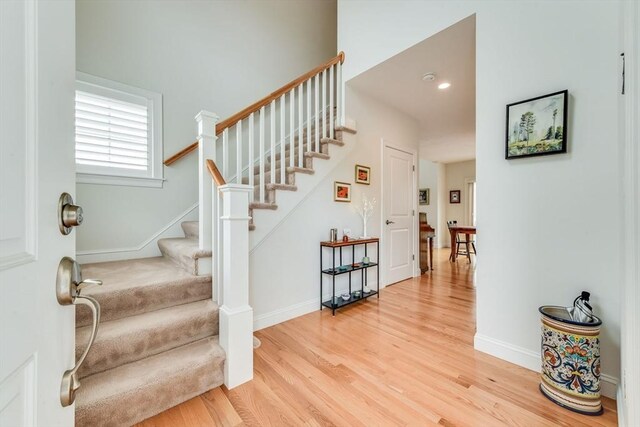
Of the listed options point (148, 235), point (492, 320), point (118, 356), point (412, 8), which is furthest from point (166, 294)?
point (412, 8)

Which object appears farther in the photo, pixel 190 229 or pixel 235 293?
pixel 190 229

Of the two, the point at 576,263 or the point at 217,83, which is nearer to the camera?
the point at 576,263

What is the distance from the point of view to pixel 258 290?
7.91 ft

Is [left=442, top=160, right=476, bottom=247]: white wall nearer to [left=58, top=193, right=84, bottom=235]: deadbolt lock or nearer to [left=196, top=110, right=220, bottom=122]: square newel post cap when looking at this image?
[left=196, top=110, right=220, bottom=122]: square newel post cap

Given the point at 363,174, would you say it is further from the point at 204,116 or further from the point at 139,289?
the point at 139,289

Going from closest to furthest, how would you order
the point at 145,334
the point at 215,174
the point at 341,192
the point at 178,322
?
the point at 145,334
the point at 178,322
the point at 215,174
the point at 341,192

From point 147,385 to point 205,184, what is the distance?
4.14 ft

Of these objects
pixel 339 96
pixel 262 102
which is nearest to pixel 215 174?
pixel 262 102

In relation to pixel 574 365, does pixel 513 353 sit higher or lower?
lower

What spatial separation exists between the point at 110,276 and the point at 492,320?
9.36 ft

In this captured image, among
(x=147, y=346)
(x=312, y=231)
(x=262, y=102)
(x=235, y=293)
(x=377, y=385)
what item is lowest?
(x=377, y=385)

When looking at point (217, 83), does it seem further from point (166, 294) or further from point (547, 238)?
point (547, 238)

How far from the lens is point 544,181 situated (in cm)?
174

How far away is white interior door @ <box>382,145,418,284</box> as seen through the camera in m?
3.75
